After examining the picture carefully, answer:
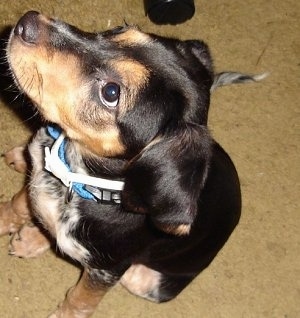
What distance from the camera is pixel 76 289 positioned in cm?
304

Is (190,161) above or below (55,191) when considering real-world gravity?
above

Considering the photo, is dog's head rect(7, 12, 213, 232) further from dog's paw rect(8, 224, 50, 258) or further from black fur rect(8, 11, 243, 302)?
dog's paw rect(8, 224, 50, 258)

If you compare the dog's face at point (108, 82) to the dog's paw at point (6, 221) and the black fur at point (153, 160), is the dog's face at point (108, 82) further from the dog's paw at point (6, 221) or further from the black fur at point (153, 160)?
the dog's paw at point (6, 221)

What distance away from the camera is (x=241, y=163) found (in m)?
3.83

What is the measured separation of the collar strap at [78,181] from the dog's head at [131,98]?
0.57ft

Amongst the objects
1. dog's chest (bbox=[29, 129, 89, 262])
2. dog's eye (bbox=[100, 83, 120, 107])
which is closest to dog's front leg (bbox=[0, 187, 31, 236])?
dog's chest (bbox=[29, 129, 89, 262])

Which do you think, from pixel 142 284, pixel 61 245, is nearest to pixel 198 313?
pixel 142 284

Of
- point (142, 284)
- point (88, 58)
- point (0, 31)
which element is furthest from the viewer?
point (0, 31)

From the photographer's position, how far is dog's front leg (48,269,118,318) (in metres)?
2.87

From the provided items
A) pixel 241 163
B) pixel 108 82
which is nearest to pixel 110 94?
pixel 108 82

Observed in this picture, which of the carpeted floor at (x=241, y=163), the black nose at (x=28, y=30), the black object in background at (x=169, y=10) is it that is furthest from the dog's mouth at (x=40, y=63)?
the black object in background at (x=169, y=10)

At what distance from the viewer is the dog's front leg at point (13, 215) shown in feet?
10.5

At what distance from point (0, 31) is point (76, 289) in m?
1.60

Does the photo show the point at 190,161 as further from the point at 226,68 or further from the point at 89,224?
the point at 226,68
